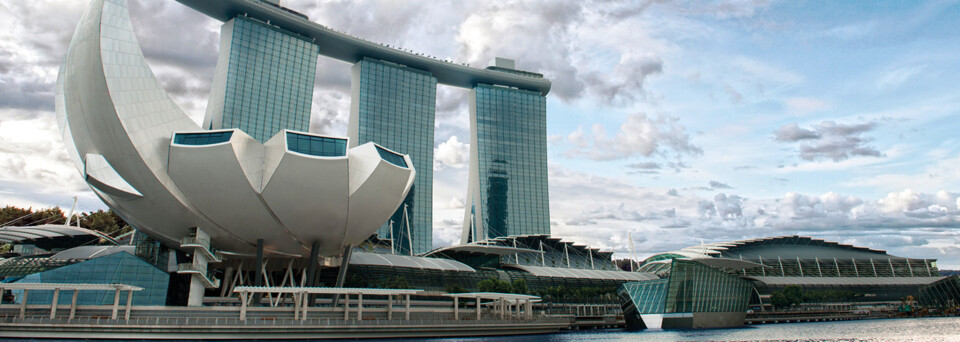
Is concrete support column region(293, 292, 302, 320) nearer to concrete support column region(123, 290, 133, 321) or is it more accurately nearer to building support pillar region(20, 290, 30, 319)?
concrete support column region(123, 290, 133, 321)

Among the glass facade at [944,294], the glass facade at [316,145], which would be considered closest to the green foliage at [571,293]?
the glass facade at [316,145]

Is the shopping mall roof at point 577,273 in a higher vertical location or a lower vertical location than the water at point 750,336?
higher

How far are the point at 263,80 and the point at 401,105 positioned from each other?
3502 cm

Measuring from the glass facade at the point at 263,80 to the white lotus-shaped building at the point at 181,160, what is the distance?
6244cm

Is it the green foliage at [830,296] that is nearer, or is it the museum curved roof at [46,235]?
the museum curved roof at [46,235]

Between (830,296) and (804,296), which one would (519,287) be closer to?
(804,296)

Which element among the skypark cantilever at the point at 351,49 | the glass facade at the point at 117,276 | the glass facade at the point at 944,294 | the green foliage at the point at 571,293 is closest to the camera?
the glass facade at the point at 117,276

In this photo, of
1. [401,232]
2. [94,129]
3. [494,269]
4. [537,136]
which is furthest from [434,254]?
[537,136]

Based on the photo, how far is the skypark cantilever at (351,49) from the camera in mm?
121562

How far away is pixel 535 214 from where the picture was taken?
159875 mm

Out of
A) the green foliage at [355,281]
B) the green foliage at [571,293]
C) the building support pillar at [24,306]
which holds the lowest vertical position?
the green foliage at [571,293]

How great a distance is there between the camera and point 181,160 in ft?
168

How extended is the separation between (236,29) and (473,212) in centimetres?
7071

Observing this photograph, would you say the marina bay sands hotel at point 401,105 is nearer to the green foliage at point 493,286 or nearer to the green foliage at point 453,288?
the green foliage at point 453,288
